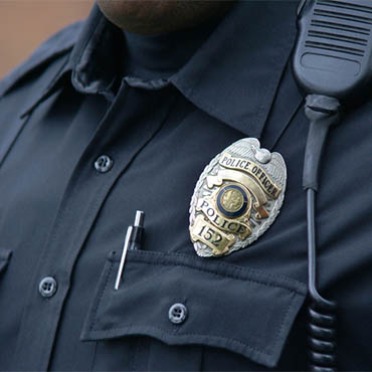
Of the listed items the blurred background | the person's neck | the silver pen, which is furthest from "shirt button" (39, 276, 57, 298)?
the blurred background

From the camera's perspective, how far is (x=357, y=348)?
137 centimetres

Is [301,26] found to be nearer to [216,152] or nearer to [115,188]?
[216,152]

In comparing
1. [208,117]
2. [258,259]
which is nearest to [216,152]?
[208,117]

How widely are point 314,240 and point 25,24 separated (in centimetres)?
349

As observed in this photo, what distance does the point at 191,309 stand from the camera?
1427 millimetres

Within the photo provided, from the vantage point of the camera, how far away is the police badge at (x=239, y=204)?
144 centimetres

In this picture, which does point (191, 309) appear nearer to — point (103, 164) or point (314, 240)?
point (314, 240)

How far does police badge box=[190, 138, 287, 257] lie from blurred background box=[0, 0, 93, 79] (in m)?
3.09

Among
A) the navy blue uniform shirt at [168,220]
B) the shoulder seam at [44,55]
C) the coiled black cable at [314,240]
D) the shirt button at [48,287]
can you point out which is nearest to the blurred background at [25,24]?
the shoulder seam at [44,55]

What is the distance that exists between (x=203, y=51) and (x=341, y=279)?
415 mm

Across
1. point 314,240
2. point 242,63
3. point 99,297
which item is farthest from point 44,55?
point 314,240

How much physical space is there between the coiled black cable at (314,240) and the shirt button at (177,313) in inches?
6.5

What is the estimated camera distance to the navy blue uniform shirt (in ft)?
4.54

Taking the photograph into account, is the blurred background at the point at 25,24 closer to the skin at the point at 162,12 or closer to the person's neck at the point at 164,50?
the person's neck at the point at 164,50
